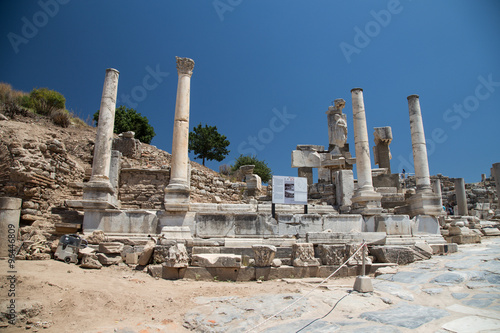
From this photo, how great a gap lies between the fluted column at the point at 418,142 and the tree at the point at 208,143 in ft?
77.6

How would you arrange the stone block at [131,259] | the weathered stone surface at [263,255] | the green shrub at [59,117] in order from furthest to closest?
the green shrub at [59,117]
the stone block at [131,259]
the weathered stone surface at [263,255]

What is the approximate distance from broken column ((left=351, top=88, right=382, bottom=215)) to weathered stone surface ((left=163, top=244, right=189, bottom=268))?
6.10 m

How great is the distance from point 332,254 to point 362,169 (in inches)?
187

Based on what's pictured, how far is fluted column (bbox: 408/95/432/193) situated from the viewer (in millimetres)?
11742

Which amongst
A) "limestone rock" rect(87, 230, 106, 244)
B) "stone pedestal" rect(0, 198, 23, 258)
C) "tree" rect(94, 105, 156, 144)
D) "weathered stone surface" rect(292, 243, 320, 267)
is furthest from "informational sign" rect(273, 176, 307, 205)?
"tree" rect(94, 105, 156, 144)

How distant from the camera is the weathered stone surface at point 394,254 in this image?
25.4 ft

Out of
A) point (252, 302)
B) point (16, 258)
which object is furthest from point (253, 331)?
point (16, 258)

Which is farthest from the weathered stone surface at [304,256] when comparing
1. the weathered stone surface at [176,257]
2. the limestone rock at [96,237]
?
the limestone rock at [96,237]

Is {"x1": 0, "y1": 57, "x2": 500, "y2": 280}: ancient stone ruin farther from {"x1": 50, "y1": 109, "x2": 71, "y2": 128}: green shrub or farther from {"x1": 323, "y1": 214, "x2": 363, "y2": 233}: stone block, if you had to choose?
{"x1": 50, "y1": 109, "x2": 71, "y2": 128}: green shrub

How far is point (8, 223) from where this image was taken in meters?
7.23

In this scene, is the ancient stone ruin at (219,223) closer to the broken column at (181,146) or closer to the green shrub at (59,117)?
the broken column at (181,146)

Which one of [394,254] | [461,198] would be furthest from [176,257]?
[461,198]

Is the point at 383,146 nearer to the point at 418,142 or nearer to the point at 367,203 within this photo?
the point at 418,142

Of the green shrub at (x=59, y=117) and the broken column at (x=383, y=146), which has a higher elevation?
the green shrub at (x=59, y=117)
